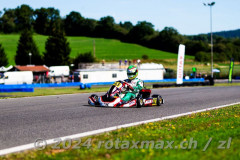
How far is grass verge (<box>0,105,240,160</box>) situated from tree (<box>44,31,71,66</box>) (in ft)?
228

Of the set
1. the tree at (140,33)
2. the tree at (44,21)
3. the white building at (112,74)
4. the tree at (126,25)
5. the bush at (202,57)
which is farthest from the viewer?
the tree at (126,25)

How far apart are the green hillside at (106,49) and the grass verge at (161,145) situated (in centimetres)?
8805

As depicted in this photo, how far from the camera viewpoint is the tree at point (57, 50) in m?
75.3

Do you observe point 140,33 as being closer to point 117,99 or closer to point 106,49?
point 106,49

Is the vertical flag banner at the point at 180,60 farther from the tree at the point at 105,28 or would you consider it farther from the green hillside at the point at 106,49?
the tree at the point at 105,28

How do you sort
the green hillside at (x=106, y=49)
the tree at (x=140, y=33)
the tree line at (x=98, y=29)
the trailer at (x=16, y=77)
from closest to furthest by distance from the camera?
the trailer at (x=16, y=77), the green hillside at (x=106, y=49), the tree line at (x=98, y=29), the tree at (x=140, y=33)

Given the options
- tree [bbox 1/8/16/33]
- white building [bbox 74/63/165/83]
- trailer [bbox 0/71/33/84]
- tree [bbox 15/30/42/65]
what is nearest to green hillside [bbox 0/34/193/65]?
tree [bbox 15/30/42/65]

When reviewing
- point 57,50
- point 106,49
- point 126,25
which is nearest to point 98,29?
point 106,49

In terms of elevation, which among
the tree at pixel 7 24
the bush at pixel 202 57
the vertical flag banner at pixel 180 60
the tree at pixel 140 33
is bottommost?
the vertical flag banner at pixel 180 60

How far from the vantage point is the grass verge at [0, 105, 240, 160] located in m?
4.75

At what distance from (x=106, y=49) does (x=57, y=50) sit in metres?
35.4

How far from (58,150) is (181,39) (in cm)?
11167

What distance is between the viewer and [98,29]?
13262 cm

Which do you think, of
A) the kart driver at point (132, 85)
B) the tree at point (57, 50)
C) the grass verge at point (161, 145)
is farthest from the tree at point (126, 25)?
the grass verge at point (161, 145)
